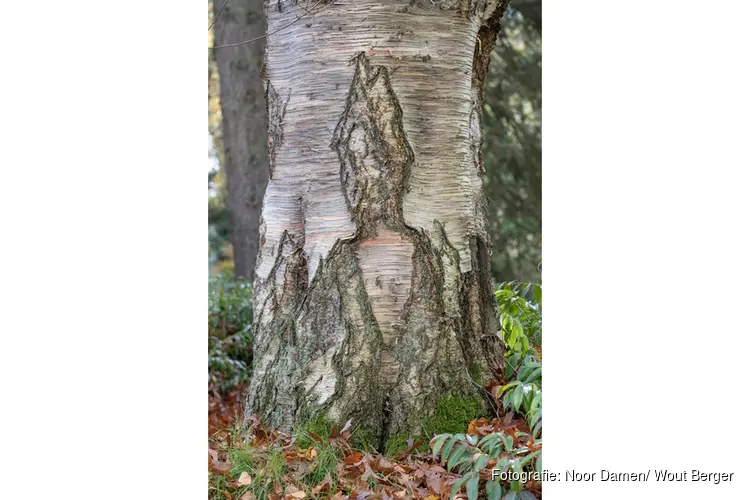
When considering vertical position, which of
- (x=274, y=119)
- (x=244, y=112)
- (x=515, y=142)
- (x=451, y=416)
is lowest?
(x=451, y=416)

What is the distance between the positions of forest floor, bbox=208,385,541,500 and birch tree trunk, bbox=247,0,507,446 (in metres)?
0.10

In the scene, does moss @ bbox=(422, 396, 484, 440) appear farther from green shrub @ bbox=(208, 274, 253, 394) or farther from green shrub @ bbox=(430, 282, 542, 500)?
green shrub @ bbox=(208, 274, 253, 394)

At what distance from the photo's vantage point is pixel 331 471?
2.27 metres

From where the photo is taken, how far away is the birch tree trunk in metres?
2.37

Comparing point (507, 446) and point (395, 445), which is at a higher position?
point (507, 446)

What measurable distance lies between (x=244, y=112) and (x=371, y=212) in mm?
4102

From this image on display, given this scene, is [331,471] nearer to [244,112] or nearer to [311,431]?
[311,431]

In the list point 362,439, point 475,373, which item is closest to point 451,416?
point 475,373

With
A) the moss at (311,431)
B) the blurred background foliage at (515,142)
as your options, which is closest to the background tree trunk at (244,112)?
the blurred background foliage at (515,142)
